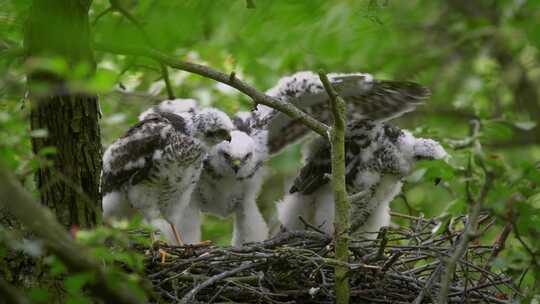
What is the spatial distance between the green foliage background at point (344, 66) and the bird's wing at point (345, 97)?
162mm

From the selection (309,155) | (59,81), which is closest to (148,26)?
(59,81)

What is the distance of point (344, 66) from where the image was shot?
7984mm

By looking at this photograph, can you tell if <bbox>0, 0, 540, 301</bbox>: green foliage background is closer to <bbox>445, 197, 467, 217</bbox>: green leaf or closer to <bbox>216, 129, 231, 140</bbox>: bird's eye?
<bbox>445, 197, 467, 217</bbox>: green leaf

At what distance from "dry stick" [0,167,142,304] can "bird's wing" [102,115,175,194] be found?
9.27 feet

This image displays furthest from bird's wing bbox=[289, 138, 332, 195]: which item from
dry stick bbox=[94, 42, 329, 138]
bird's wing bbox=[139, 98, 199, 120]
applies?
dry stick bbox=[94, 42, 329, 138]

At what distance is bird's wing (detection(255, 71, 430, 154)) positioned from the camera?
515cm

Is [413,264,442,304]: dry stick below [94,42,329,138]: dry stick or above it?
below

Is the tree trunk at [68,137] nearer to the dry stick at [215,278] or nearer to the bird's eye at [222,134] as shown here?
the dry stick at [215,278]

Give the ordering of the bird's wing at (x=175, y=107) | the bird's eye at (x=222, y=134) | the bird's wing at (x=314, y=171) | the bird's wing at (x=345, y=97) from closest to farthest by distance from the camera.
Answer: the bird's eye at (x=222, y=134), the bird's wing at (x=345, y=97), the bird's wing at (x=175, y=107), the bird's wing at (x=314, y=171)

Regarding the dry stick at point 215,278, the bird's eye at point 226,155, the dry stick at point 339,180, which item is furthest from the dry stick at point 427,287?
the bird's eye at point 226,155

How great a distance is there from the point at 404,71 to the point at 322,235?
16.1 ft

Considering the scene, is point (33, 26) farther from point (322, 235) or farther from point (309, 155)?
point (309, 155)

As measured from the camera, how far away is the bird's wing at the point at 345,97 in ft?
16.9

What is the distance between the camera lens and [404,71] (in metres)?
8.85
